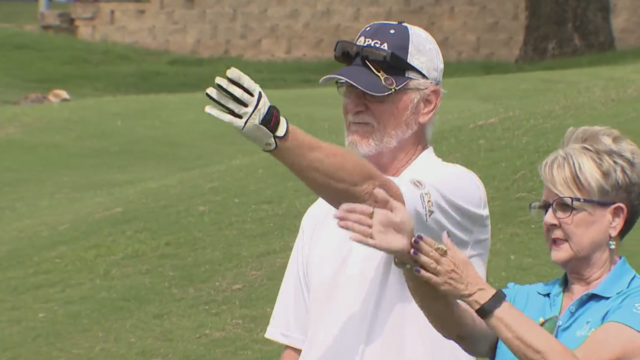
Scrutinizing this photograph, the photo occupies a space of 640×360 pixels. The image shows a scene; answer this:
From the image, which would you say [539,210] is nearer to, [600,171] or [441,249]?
[600,171]

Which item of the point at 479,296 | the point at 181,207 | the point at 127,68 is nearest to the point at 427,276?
the point at 479,296

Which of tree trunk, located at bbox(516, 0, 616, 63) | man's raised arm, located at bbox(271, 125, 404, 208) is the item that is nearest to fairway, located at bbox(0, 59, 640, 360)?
man's raised arm, located at bbox(271, 125, 404, 208)

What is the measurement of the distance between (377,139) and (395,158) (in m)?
0.10

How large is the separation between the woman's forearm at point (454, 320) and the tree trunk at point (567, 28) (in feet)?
61.3

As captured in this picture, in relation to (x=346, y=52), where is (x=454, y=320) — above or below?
below

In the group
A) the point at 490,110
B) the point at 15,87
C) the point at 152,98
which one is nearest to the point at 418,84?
the point at 490,110

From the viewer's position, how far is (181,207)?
9.78m

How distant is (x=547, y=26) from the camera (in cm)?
2142

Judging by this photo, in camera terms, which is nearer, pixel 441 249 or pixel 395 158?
pixel 441 249

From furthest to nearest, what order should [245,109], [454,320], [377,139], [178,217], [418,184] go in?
[178,217] < [377,139] < [454,320] < [418,184] < [245,109]

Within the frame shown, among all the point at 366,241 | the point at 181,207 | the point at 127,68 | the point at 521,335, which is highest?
the point at 366,241

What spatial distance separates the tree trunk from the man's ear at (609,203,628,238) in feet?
61.0

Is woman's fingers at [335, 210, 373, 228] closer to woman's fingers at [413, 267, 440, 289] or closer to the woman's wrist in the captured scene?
woman's fingers at [413, 267, 440, 289]

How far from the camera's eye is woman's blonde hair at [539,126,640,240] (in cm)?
311
